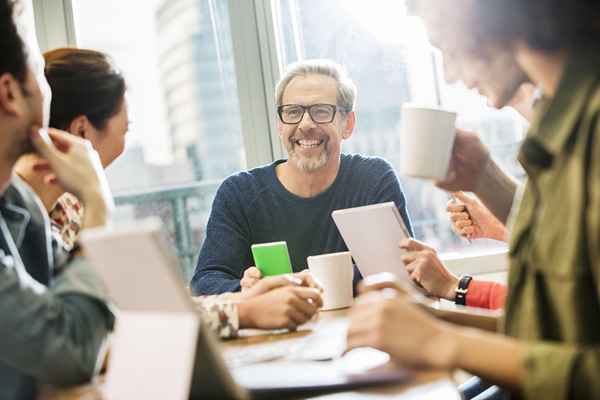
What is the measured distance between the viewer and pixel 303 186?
2975 mm

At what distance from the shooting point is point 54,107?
221 cm

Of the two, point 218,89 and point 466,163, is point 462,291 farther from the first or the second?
point 218,89

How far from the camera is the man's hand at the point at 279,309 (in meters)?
1.74

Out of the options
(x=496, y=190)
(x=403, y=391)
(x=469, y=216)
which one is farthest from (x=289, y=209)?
(x=403, y=391)

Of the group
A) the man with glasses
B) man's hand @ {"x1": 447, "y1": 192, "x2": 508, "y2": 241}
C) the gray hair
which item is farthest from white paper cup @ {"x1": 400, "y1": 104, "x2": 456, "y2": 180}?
the gray hair

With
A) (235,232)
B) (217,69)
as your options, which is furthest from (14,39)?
(217,69)

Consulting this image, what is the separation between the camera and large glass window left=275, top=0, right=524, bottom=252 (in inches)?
138

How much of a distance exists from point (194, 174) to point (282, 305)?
1.98m

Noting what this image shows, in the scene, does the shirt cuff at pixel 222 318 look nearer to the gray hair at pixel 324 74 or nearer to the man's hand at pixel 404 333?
the man's hand at pixel 404 333

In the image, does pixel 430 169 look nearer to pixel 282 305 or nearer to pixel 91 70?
pixel 282 305

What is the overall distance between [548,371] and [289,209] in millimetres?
2004

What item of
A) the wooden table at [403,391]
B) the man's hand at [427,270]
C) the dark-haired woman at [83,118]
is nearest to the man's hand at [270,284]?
the dark-haired woman at [83,118]

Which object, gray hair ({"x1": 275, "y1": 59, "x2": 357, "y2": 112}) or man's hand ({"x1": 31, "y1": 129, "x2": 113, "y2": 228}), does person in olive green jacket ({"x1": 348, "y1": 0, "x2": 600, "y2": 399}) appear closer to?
man's hand ({"x1": 31, "y1": 129, "x2": 113, "y2": 228})

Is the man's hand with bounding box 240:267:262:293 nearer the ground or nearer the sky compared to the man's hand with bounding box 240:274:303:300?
nearer the ground
